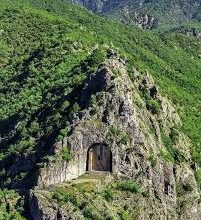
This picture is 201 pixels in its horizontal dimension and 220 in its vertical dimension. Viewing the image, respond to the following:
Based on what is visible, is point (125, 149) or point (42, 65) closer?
point (125, 149)

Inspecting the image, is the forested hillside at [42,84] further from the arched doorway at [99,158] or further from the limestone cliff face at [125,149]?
the arched doorway at [99,158]

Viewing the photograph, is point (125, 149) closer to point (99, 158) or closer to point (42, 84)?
point (99, 158)

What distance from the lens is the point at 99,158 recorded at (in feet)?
339

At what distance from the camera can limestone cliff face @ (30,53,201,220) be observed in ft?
334

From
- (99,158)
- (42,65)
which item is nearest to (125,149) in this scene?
(99,158)

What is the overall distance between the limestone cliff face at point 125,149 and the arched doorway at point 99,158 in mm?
565

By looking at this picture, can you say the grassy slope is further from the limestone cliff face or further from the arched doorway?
the arched doorway

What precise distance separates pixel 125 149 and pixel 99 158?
12.3 ft

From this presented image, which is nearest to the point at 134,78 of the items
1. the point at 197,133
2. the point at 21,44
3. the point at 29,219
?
the point at 197,133

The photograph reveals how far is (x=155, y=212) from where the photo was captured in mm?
104375

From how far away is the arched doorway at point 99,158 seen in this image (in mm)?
102875

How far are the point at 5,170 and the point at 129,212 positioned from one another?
59.6 ft

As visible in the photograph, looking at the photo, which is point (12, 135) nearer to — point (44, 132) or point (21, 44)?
point (44, 132)

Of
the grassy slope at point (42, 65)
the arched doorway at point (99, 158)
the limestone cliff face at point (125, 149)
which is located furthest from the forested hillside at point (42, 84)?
the arched doorway at point (99, 158)
